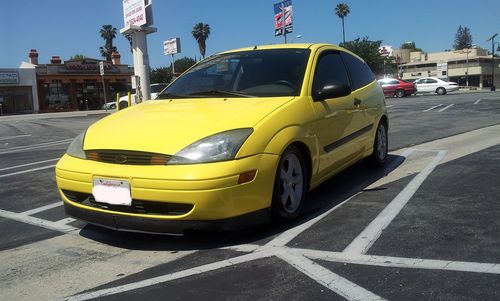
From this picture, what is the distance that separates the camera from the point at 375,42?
67.5 metres

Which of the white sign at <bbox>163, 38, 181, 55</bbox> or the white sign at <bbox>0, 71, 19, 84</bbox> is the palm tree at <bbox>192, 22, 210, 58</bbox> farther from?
the white sign at <bbox>0, 71, 19, 84</bbox>

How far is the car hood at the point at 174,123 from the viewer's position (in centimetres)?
391

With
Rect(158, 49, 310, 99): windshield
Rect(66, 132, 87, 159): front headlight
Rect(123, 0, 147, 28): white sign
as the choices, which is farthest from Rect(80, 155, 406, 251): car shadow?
Rect(123, 0, 147, 28): white sign

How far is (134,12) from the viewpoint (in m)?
22.3

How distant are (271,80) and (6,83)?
149 ft

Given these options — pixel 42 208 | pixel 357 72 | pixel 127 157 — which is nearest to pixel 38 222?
pixel 42 208

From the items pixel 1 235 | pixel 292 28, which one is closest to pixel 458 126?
pixel 1 235

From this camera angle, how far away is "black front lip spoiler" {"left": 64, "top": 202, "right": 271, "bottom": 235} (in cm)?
376

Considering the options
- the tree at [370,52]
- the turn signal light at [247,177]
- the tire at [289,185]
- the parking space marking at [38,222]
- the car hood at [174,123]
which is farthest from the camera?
the tree at [370,52]

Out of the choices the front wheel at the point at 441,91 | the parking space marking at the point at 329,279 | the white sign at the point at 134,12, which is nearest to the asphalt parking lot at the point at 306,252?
the parking space marking at the point at 329,279

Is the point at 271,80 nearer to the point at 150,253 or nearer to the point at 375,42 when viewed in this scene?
the point at 150,253

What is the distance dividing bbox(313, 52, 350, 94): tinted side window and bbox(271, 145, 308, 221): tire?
0.80 metres

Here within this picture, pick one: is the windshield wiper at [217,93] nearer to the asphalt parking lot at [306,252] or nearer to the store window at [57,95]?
the asphalt parking lot at [306,252]

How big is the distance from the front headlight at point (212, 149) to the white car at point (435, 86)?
Result: 38572 millimetres
